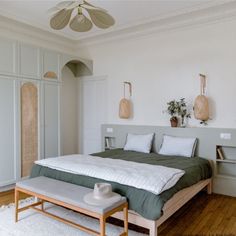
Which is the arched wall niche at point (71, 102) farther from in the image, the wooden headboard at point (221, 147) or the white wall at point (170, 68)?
the wooden headboard at point (221, 147)

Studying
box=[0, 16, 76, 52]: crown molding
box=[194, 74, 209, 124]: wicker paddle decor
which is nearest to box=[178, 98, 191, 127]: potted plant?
box=[194, 74, 209, 124]: wicker paddle decor

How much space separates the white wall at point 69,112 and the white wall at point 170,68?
0.72 m

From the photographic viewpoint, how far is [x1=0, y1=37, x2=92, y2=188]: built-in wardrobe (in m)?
3.89

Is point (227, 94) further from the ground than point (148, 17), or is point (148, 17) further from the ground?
point (148, 17)

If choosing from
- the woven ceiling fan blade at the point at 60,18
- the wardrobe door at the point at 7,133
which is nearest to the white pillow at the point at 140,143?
the wardrobe door at the point at 7,133

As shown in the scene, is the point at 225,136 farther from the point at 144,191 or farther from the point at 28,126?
the point at 28,126

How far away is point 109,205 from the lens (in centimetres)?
211

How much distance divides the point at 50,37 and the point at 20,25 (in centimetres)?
73

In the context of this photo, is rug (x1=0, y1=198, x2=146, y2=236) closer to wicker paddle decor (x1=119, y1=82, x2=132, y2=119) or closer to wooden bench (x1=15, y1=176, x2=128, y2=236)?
wooden bench (x1=15, y1=176, x2=128, y2=236)

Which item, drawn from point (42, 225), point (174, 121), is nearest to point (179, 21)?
point (174, 121)

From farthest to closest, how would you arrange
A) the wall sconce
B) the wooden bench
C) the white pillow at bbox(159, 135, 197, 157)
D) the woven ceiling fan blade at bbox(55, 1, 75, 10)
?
the wall sconce < the white pillow at bbox(159, 135, 197, 157) < the woven ceiling fan blade at bbox(55, 1, 75, 10) < the wooden bench

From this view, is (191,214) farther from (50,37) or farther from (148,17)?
(50,37)

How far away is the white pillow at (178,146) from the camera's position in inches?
150

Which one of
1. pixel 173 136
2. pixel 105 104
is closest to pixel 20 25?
pixel 105 104
